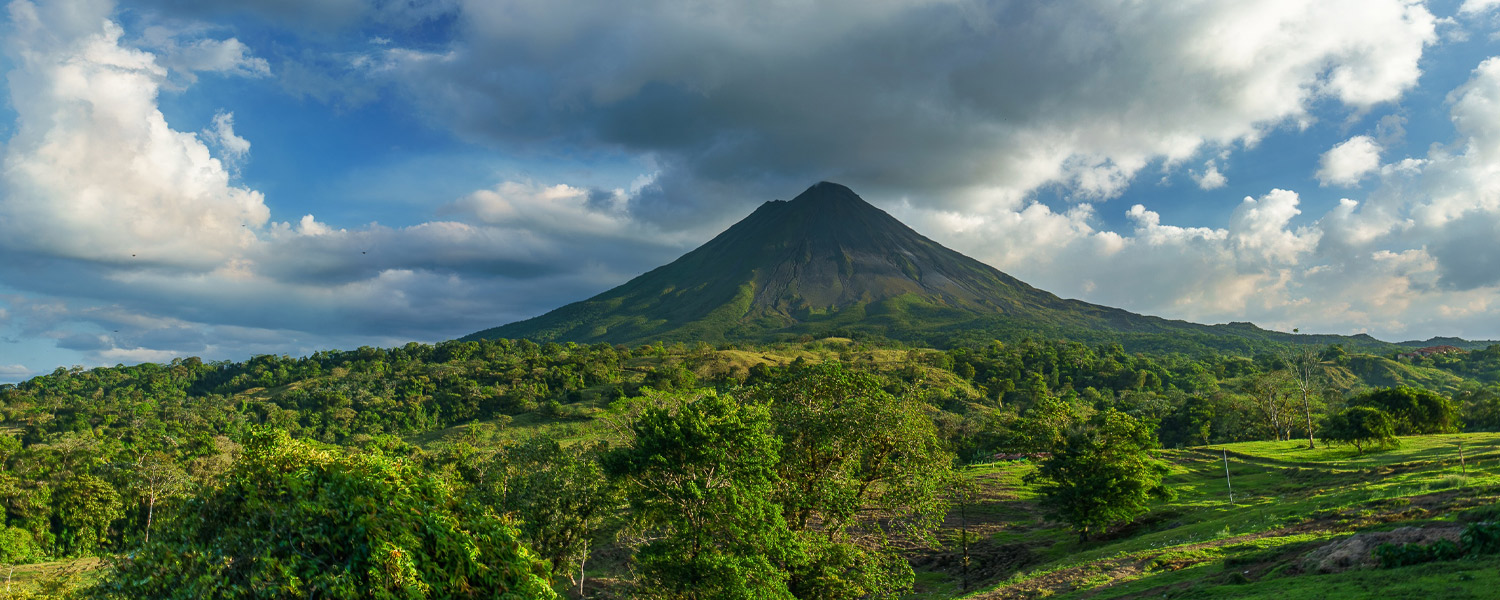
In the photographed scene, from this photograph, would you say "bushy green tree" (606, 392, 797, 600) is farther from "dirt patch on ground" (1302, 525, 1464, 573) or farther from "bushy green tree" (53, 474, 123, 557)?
"bushy green tree" (53, 474, 123, 557)

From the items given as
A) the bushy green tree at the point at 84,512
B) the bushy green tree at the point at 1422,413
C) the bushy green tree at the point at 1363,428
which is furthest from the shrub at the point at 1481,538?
the bushy green tree at the point at 84,512

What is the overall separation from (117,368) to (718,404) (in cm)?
20300

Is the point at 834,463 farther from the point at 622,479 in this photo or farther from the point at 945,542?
the point at 945,542

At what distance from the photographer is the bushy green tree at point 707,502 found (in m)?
17.1

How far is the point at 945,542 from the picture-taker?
37125 millimetres

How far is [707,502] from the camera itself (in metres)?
18.0

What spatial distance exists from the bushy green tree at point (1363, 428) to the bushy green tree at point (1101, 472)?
79.4ft

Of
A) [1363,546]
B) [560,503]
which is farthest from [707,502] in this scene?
[1363,546]

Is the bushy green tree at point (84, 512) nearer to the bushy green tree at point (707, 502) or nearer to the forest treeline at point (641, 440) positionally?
the forest treeline at point (641, 440)

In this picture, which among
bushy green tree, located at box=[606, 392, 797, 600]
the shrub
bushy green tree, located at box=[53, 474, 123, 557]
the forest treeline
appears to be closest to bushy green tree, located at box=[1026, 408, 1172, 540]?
the forest treeline

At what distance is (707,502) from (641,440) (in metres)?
2.74

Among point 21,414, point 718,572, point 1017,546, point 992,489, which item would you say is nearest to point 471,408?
point 21,414

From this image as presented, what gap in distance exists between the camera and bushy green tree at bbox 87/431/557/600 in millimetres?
6871

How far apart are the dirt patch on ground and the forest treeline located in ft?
30.9
